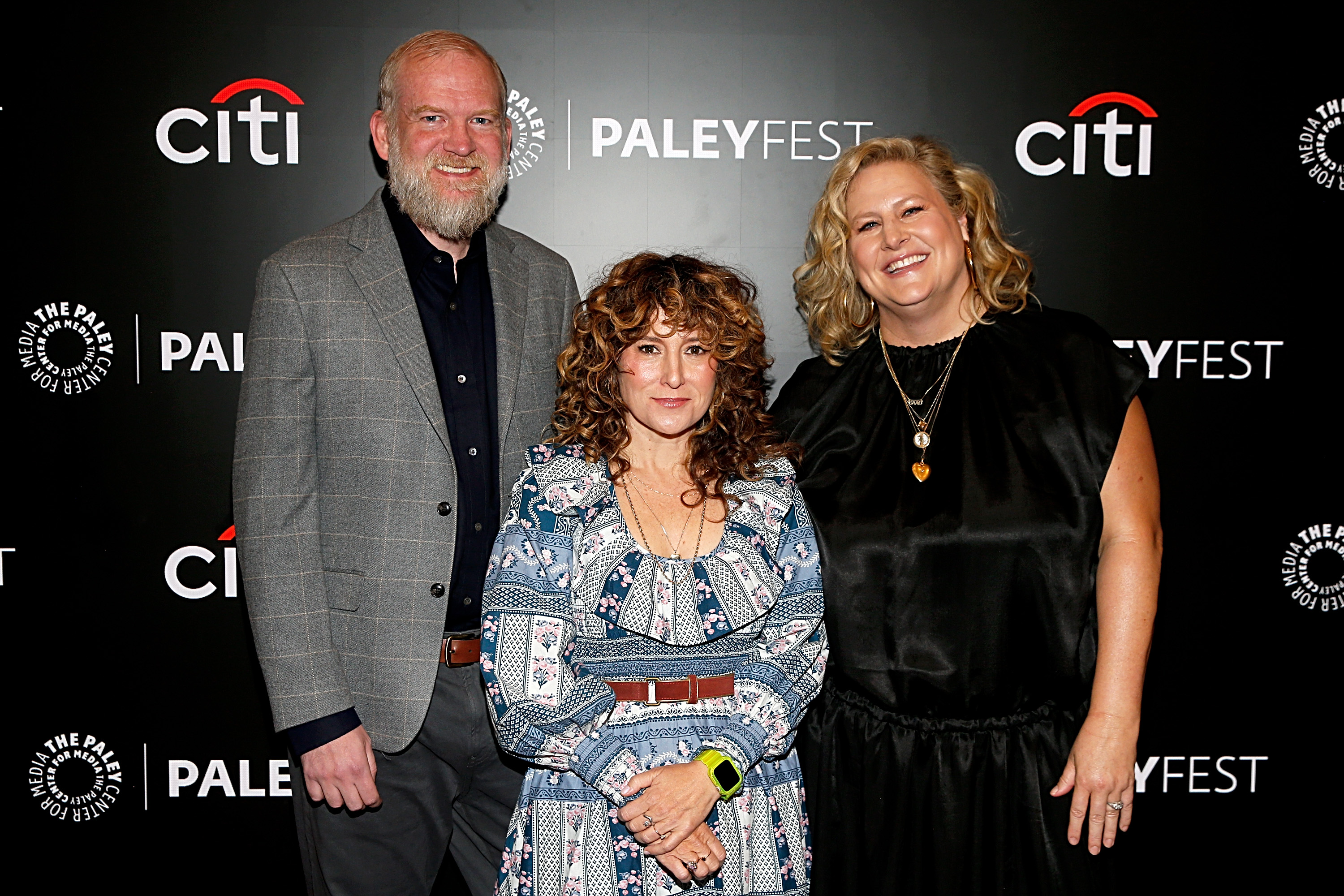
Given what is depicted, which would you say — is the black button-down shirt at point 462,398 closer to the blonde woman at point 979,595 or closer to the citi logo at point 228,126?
the blonde woman at point 979,595

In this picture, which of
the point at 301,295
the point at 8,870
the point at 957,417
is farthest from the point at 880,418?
the point at 8,870

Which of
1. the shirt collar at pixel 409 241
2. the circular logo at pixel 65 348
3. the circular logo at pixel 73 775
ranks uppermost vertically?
the shirt collar at pixel 409 241

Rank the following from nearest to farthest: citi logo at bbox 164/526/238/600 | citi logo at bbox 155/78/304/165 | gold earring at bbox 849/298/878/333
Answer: gold earring at bbox 849/298/878/333 → citi logo at bbox 155/78/304/165 → citi logo at bbox 164/526/238/600

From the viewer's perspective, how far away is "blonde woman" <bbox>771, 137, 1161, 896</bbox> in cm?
192

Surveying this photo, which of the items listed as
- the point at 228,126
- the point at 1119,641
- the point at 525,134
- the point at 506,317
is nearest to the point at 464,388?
the point at 506,317

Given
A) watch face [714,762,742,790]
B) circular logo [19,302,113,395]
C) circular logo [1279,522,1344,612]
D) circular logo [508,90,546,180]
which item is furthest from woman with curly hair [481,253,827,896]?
circular logo [1279,522,1344,612]

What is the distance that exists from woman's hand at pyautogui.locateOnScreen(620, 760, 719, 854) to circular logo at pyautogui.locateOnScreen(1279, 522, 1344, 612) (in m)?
2.16

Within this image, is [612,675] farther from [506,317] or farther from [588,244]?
[588,244]

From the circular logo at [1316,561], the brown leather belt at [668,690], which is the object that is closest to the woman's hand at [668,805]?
the brown leather belt at [668,690]

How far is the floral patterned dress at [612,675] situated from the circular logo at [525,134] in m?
1.28

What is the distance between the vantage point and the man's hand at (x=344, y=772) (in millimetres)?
1959

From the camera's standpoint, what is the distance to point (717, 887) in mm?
1794

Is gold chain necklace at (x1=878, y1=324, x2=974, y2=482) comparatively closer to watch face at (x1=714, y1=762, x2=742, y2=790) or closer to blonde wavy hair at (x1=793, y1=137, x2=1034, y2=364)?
blonde wavy hair at (x1=793, y1=137, x2=1034, y2=364)

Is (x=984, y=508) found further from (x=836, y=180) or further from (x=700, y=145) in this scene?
(x=700, y=145)
